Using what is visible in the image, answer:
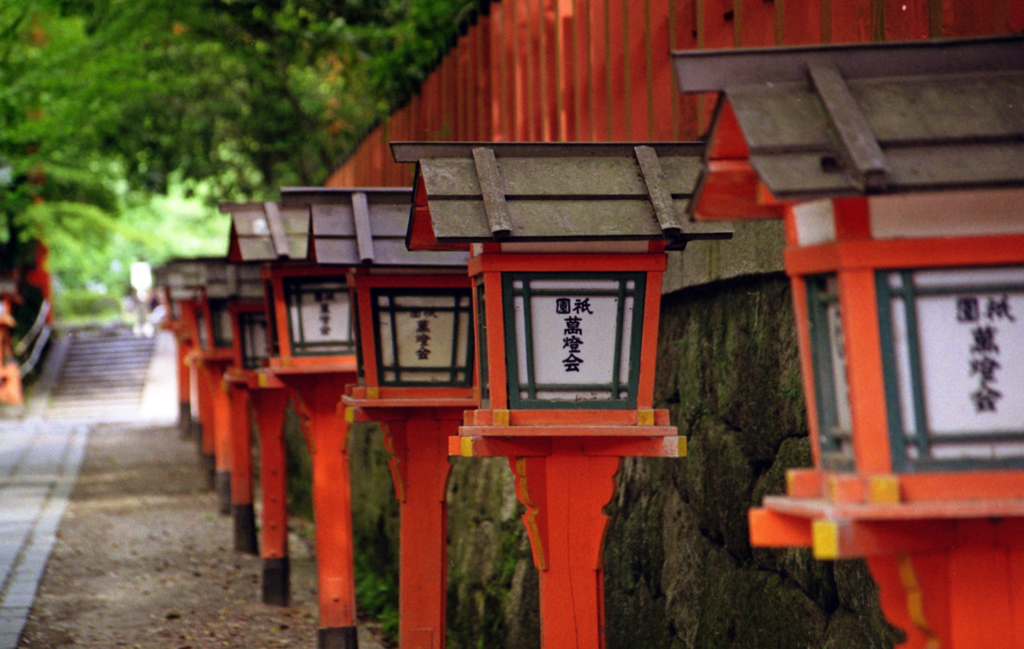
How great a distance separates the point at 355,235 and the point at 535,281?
2.53 m

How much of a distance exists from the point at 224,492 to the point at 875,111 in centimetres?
1472

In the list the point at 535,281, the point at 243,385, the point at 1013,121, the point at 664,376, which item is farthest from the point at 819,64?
the point at 243,385

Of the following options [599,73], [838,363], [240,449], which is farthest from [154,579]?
[838,363]

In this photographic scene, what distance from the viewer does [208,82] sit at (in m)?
18.5

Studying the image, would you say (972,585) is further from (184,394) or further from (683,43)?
(184,394)

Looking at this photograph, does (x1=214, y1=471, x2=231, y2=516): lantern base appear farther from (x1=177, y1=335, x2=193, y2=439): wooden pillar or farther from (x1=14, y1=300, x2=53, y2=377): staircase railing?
(x1=14, y1=300, x2=53, y2=377): staircase railing

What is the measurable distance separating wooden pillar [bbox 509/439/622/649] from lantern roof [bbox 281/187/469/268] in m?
2.01

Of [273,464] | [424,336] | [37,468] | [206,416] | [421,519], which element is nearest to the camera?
[424,336]

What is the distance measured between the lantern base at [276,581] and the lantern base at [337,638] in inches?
104

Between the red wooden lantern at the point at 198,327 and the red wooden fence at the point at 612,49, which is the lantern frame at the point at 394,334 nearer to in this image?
the red wooden fence at the point at 612,49

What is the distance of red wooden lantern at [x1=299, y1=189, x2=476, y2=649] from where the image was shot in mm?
6484

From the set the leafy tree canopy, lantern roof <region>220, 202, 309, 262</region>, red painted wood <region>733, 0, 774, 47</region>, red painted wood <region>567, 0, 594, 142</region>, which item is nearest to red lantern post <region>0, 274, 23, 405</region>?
the leafy tree canopy

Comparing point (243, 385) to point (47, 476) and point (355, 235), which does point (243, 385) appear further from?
point (47, 476)

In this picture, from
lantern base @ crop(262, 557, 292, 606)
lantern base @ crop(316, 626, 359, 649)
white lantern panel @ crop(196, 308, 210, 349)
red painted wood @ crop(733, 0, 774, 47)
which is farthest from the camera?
white lantern panel @ crop(196, 308, 210, 349)
